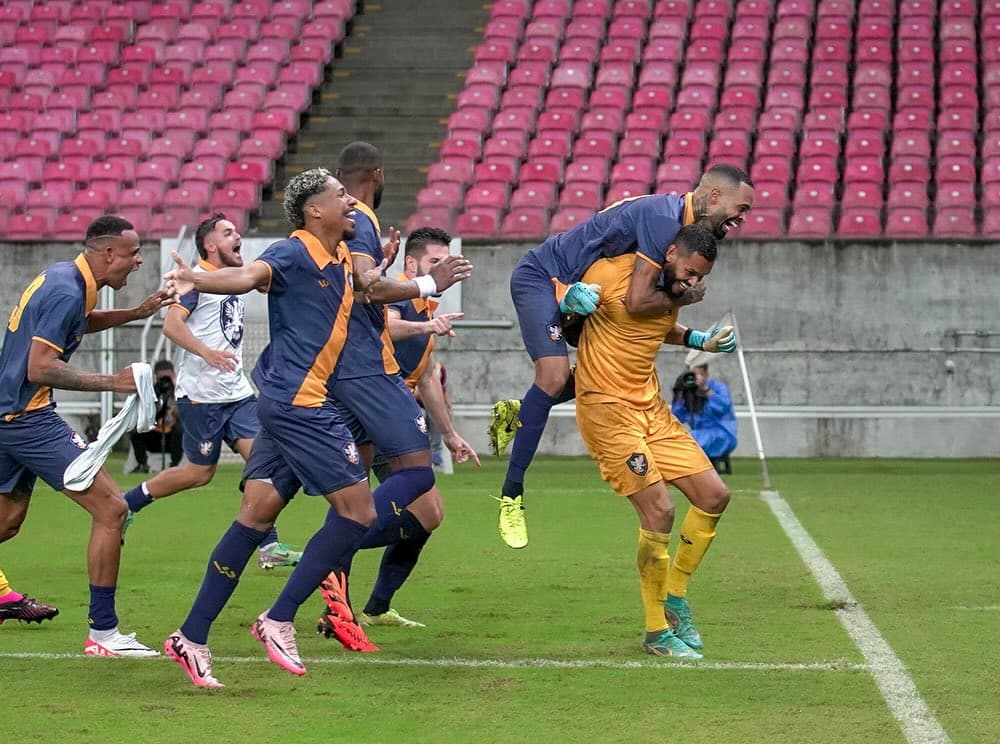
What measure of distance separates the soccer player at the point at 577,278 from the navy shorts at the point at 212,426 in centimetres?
277

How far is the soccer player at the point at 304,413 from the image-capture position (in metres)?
6.07

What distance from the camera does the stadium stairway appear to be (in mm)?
21797

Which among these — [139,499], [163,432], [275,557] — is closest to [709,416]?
[163,432]

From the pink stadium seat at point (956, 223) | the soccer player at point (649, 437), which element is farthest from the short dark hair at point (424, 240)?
the pink stadium seat at point (956, 223)

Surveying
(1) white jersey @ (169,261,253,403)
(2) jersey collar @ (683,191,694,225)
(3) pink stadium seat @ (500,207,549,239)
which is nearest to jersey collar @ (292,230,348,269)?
(2) jersey collar @ (683,191,694,225)

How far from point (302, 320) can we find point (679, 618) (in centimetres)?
219

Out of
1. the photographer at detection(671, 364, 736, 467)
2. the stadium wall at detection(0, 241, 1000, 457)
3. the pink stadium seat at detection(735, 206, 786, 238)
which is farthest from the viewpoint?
the pink stadium seat at detection(735, 206, 786, 238)

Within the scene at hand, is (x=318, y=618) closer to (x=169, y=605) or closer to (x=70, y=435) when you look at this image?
(x=169, y=605)

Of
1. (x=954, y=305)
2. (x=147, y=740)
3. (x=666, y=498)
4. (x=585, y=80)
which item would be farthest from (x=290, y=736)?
(x=585, y=80)

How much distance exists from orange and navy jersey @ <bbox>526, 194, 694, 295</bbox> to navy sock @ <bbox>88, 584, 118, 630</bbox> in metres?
2.49

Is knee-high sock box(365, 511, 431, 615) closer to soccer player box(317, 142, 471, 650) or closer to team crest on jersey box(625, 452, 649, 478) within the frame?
soccer player box(317, 142, 471, 650)

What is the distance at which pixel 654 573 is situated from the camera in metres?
6.82

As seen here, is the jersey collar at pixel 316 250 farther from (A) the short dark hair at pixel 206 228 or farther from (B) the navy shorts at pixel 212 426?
(B) the navy shorts at pixel 212 426

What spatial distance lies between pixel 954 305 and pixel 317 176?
13.7m
